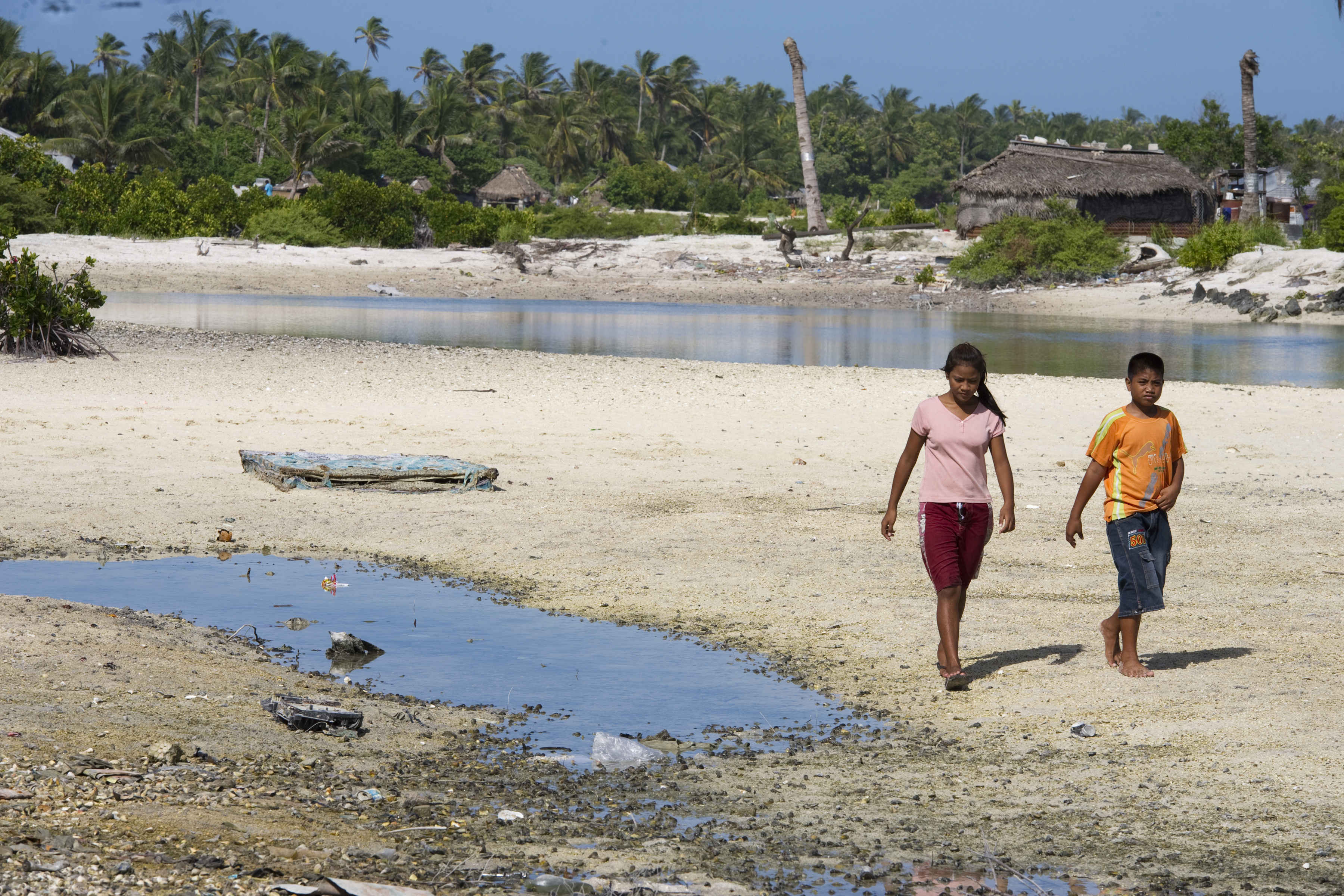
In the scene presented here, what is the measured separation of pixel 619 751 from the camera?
15.1 feet

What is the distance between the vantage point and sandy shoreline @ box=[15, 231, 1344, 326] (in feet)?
130

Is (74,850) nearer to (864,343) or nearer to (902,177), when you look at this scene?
(864,343)

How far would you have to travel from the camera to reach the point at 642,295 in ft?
146

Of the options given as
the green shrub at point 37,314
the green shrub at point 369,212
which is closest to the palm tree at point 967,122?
the green shrub at point 369,212

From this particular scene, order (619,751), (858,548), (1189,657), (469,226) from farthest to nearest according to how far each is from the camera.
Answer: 1. (469,226)
2. (858,548)
3. (1189,657)
4. (619,751)

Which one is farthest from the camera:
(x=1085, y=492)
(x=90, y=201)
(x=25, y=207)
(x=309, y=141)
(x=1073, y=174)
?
(x=309, y=141)

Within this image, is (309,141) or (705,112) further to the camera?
(705,112)

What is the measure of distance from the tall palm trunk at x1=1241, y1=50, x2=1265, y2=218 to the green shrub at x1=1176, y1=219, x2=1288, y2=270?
7556 mm

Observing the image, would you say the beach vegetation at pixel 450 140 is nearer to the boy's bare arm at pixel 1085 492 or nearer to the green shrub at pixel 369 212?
the green shrub at pixel 369 212

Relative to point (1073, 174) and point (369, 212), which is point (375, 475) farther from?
point (1073, 174)

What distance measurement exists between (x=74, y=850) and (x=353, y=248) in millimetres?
46057

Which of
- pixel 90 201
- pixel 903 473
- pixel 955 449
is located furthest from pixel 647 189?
pixel 955 449

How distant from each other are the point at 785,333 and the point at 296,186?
37221mm

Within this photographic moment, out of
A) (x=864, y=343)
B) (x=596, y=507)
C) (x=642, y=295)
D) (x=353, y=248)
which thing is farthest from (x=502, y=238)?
(x=596, y=507)
